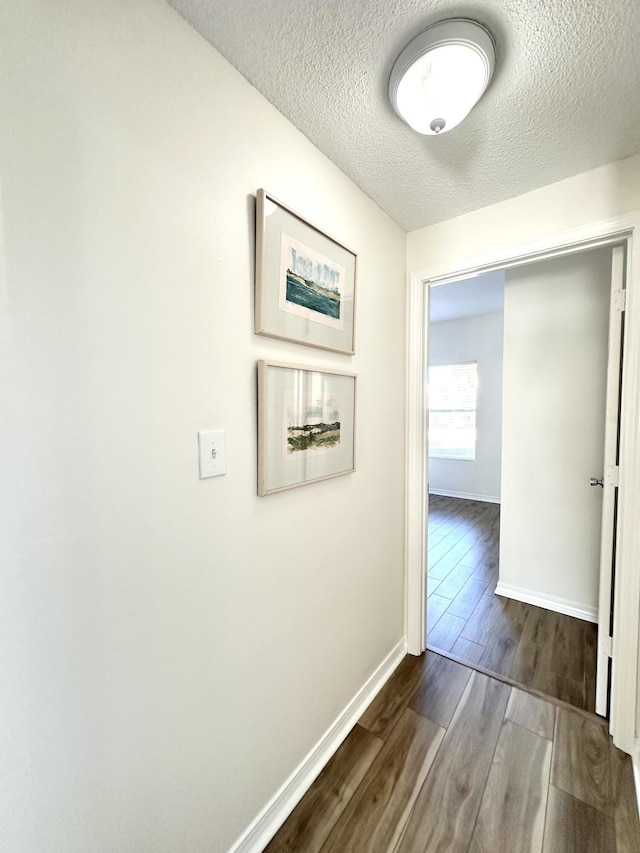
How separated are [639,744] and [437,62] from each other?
2439 millimetres

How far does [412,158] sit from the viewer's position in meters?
1.30

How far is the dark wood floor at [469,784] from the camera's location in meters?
1.11

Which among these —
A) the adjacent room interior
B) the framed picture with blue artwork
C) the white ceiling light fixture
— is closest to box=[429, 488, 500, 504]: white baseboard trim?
the adjacent room interior

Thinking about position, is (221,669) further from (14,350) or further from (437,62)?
Answer: (437,62)

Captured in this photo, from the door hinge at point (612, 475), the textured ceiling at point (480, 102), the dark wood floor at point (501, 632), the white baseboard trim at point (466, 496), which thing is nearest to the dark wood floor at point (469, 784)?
the dark wood floor at point (501, 632)

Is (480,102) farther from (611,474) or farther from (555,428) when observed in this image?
(555,428)

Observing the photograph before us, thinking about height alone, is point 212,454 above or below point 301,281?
below

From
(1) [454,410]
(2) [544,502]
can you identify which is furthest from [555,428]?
(1) [454,410]

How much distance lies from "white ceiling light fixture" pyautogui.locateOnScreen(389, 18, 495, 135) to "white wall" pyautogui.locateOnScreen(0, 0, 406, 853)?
1.26 feet

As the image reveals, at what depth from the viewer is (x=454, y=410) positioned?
5.09 meters

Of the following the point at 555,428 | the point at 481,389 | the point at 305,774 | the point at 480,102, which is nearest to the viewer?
the point at 480,102

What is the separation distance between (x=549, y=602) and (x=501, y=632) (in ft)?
1.84

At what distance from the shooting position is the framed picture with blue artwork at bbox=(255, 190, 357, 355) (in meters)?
1.01

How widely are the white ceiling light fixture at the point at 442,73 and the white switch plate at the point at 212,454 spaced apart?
1095mm
